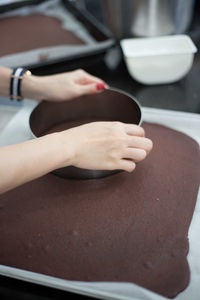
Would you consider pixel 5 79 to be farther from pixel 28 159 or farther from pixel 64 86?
pixel 28 159

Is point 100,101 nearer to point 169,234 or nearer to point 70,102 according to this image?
point 70,102

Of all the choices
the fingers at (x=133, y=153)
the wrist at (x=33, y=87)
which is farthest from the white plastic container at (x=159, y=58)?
the fingers at (x=133, y=153)

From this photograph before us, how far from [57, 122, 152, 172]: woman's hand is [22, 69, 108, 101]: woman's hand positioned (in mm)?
194

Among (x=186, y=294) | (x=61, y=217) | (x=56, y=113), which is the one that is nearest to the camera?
(x=186, y=294)

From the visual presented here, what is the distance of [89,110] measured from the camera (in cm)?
83

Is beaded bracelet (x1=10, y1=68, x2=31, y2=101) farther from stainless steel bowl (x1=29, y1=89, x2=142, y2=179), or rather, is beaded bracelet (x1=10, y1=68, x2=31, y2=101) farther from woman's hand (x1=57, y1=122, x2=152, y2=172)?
woman's hand (x1=57, y1=122, x2=152, y2=172)

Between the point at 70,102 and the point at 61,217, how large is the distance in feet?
1.10

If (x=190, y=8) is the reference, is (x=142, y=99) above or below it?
below

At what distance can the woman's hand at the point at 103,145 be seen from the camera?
1.81 ft

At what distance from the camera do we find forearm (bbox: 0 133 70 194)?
50 cm

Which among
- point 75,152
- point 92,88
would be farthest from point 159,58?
point 75,152

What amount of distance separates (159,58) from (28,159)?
527 mm

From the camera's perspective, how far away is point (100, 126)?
1.91ft

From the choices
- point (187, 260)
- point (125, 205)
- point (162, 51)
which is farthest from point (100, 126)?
point (162, 51)
